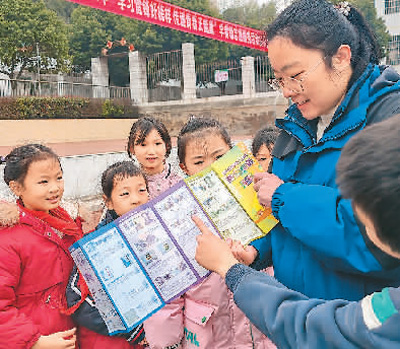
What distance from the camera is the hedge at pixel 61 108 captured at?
443 inches

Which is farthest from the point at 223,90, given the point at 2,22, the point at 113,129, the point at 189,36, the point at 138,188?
the point at 138,188

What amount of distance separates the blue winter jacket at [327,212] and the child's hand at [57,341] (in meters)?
0.80

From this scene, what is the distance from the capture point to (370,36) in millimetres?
1173

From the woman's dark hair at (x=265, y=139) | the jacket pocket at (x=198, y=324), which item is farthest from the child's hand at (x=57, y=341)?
the woman's dark hair at (x=265, y=139)

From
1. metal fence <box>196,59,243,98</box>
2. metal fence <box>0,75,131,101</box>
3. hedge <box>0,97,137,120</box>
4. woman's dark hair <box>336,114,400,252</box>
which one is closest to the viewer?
woman's dark hair <box>336,114,400,252</box>

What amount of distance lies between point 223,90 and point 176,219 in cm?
1706

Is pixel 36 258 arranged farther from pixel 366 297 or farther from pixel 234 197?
pixel 366 297

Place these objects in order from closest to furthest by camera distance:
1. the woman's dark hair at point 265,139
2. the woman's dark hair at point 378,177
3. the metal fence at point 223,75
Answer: the woman's dark hair at point 378,177 → the woman's dark hair at point 265,139 → the metal fence at point 223,75

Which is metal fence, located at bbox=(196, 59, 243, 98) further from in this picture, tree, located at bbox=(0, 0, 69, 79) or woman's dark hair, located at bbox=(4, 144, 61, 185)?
woman's dark hair, located at bbox=(4, 144, 61, 185)

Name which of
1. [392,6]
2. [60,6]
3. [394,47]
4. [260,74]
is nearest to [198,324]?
[260,74]

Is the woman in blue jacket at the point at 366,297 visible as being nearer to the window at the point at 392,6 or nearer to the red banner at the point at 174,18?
the red banner at the point at 174,18

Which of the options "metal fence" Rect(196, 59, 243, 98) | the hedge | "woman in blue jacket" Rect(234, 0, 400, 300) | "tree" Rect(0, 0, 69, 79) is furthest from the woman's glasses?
"metal fence" Rect(196, 59, 243, 98)

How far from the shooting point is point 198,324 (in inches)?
61.7

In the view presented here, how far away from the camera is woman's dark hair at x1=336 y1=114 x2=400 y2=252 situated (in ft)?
1.93
